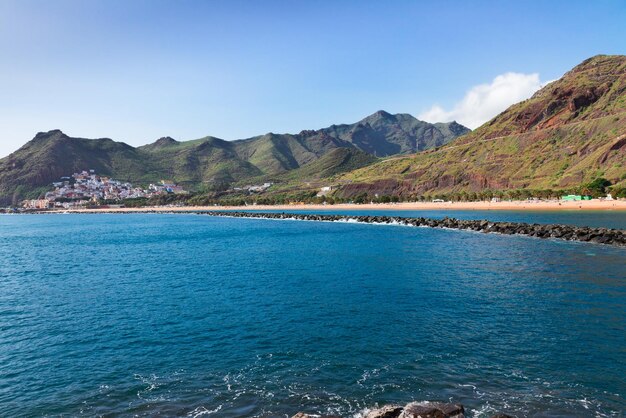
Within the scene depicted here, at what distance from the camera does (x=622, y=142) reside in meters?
148

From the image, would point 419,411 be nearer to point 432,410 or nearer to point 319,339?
point 432,410

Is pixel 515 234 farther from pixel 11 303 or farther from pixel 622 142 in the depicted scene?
pixel 622 142

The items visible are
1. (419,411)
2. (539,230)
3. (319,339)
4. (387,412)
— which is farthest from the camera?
(539,230)

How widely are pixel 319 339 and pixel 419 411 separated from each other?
354 inches

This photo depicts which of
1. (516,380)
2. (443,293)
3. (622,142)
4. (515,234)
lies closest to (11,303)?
(443,293)

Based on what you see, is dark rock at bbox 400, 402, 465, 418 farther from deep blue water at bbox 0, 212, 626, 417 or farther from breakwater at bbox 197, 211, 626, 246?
breakwater at bbox 197, 211, 626, 246

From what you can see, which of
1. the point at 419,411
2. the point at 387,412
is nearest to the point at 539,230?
the point at 419,411

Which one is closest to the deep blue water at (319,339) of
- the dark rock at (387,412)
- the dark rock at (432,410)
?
the dark rock at (432,410)

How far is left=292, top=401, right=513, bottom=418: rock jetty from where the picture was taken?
13.9m

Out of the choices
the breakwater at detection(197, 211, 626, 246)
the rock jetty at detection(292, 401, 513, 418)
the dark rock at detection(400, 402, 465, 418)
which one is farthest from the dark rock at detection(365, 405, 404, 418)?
the breakwater at detection(197, 211, 626, 246)

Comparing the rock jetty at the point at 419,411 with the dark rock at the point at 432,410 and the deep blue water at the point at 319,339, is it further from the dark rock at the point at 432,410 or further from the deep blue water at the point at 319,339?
the deep blue water at the point at 319,339

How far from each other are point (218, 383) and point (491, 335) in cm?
1430

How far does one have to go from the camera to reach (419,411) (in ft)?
45.7

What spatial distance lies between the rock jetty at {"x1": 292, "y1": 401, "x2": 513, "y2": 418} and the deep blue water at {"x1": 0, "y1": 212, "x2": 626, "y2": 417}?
Answer: 3.11 feet
